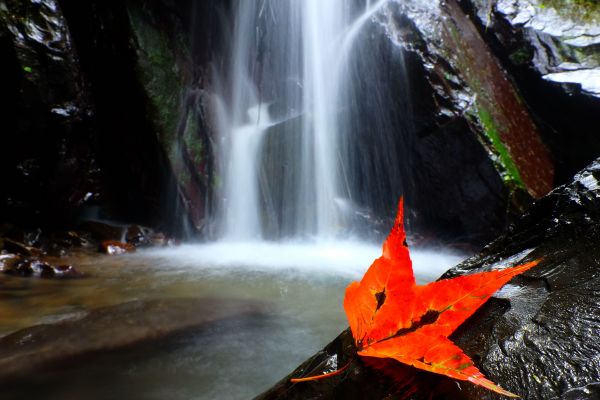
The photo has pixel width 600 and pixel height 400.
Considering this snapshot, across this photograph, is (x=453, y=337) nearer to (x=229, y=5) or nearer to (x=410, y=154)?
(x=410, y=154)

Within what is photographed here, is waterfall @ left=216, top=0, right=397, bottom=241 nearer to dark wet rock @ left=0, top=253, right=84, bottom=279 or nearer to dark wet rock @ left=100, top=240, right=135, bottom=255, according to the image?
dark wet rock @ left=100, top=240, right=135, bottom=255

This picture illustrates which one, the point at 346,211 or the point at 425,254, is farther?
the point at 346,211

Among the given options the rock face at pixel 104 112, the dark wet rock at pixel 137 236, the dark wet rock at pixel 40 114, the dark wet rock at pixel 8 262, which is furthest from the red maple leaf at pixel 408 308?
the dark wet rock at pixel 40 114

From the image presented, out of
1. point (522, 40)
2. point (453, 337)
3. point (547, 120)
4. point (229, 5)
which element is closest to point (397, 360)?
point (453, 337)

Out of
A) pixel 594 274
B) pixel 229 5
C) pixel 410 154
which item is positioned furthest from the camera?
pixel 229 5

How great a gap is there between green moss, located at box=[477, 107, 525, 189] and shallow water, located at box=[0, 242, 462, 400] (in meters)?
1.86

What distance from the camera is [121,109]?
25.2 feet

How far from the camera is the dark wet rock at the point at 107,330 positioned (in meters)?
2.42

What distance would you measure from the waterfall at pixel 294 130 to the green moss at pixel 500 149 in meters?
2.99

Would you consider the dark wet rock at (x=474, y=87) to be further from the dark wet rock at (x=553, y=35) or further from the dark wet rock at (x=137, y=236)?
the dark wet rock at (x=137, y=236)

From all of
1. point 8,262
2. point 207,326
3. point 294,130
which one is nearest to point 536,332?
point 207,326

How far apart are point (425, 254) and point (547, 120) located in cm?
375

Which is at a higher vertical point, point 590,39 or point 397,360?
point 590,39

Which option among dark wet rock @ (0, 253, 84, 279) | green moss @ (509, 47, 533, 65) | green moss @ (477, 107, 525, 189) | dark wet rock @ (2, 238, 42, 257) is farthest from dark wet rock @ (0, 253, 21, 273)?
green moss @ (509, 47, 533, 65)
